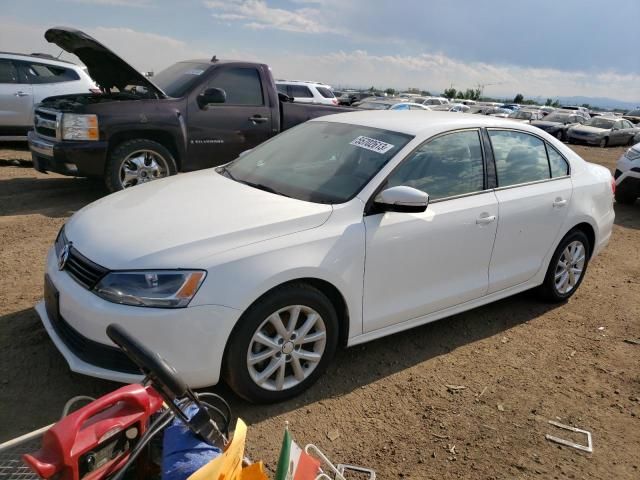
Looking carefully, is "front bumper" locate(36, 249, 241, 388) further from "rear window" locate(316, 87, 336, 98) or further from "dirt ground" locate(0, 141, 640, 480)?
"rear window" locate(316, 87, 336, 98)

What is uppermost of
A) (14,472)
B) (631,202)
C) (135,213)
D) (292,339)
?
(135,213)

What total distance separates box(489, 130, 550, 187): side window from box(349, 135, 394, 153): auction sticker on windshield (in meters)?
0.97

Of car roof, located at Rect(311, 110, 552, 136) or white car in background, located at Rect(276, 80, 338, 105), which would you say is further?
white car in background, located at Rect(276, 80, 338, 105)

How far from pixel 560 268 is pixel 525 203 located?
0.96 m

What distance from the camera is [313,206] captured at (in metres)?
3.12

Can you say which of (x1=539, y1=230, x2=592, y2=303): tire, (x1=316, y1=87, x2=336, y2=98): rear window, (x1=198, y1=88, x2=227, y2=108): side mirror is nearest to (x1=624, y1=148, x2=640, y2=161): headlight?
Result: (x1=539, y1=230, x2=592, y2=303): tire

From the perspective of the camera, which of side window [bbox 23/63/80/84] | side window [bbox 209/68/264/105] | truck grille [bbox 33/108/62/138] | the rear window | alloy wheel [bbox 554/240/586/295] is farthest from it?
the rear window

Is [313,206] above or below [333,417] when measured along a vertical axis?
above

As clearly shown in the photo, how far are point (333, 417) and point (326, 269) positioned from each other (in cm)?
82

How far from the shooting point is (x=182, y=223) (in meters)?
2.91

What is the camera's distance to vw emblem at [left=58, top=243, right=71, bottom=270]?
2.91 metres

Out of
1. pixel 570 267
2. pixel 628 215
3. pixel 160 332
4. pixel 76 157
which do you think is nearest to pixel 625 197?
pixel 628 215

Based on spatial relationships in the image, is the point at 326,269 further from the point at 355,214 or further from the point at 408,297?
the point at 408,297

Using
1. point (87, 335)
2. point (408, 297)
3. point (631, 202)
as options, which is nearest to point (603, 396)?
point (408, 297)
